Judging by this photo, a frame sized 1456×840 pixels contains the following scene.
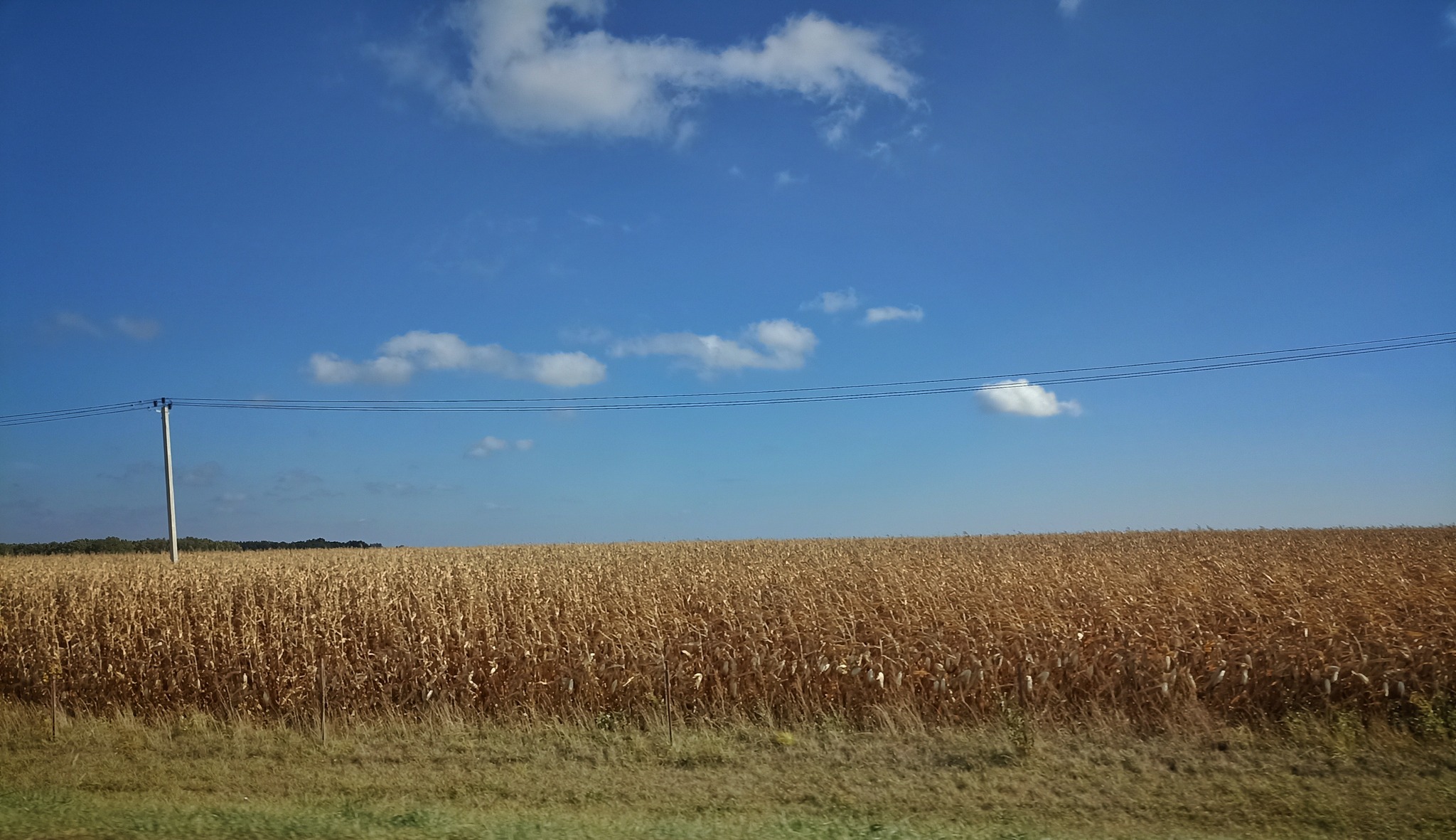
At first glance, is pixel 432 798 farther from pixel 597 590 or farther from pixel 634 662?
pixel 597 590

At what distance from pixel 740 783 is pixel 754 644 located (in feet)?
13.1

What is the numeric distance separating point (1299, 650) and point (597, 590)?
1185cm

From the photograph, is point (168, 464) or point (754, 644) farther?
point (168, 464)

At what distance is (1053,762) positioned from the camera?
29.0 feet

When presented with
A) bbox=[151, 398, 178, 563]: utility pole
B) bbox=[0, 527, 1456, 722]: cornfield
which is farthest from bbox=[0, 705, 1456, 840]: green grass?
bbox=[151, 398, 178, 563]: utility pole

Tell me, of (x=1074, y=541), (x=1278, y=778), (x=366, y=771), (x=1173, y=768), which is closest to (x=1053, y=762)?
(x=1173, y=768)

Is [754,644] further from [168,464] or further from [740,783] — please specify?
[168,464]

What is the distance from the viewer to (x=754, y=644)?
12.5m

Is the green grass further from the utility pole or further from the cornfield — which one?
the utility pole

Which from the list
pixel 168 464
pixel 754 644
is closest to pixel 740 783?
pixel 754 644

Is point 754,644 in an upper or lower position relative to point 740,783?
upper

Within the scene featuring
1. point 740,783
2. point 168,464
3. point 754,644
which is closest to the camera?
point 740,783

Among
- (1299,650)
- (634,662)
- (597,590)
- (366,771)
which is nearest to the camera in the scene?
(366,771)

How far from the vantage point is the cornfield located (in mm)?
11180
